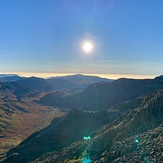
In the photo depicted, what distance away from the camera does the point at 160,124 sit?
46719mm

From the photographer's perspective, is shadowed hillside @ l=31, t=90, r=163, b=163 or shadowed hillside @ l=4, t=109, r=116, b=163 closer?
shadowed hillside @ l=31, t=90, r=163, b=163

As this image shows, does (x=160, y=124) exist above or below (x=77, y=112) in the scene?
above


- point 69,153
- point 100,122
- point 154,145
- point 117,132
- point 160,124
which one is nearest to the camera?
point 154,145

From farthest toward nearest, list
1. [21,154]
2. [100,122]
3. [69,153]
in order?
[100,122] < [21,154] < [69,153]

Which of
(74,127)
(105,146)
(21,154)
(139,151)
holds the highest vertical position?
(139,151)

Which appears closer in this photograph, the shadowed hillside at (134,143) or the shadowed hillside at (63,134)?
the shadowed hillside at (134,143)

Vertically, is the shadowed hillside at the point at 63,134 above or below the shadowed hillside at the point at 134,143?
below

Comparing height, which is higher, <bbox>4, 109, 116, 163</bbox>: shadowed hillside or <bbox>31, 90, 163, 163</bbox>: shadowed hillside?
<bbox>31, 90, 163, 163</bbox>: shadowed hillside

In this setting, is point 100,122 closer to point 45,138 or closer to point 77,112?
point 77,112

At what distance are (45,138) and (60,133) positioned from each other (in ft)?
22.3

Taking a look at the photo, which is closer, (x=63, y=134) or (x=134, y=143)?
(x=134, y=143)

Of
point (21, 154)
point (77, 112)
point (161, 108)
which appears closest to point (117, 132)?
point (161, 108)

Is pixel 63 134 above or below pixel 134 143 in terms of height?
below

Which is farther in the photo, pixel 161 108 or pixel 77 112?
pixel 77 112
